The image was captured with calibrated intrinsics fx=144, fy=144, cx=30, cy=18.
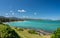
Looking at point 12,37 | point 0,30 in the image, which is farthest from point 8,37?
point 0,30

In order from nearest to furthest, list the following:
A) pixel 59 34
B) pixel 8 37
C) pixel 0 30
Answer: pixel 59 34, pixel 8 37, pixel 0 30

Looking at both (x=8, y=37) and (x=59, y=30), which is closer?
(x=59, y=30)

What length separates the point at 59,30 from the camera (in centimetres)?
1110

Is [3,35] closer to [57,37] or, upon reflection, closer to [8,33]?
[8,33]

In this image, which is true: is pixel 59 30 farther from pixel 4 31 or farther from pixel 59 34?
pixel 4 31

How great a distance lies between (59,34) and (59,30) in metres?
0.31

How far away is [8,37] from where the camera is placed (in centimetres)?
1254

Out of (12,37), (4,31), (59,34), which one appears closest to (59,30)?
(59,34)

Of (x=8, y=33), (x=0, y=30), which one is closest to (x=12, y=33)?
(x=8, y=33)

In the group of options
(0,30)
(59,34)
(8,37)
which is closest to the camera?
(59,34)

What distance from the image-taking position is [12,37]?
12.7m

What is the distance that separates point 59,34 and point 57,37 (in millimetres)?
332

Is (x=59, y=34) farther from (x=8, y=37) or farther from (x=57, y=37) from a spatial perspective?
(x=8, y=37)

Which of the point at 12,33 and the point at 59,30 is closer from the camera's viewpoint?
the point at 59,30
